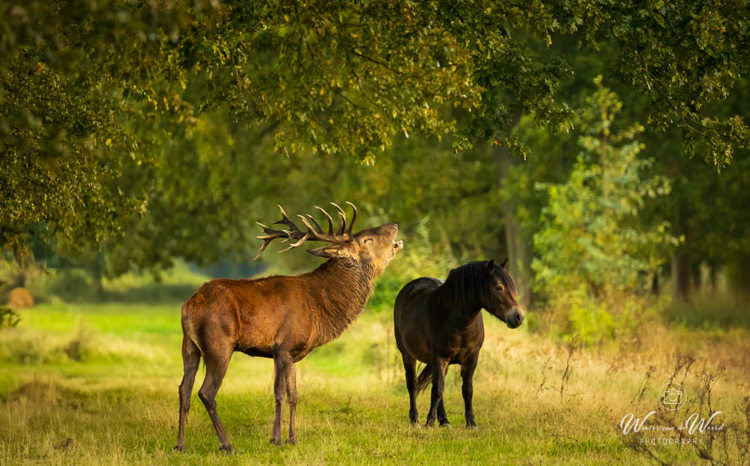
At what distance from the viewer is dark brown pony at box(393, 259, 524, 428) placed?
10445 millimetres

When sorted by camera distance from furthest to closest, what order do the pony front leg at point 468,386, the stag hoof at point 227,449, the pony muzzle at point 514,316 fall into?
the pony front leg at point 468,386, the pony muzzle at point 514,316, the stag hoof at point 227,449

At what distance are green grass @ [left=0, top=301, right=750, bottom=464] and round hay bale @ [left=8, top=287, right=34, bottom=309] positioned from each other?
14.0 m

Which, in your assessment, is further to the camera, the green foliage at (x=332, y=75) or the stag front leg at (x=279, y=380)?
the green foliage at (x=332, y=75)

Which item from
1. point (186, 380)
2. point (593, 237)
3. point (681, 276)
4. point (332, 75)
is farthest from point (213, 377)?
point (681, 276)

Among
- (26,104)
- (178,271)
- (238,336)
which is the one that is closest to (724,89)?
(238,336)

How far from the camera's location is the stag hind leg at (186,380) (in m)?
9.70

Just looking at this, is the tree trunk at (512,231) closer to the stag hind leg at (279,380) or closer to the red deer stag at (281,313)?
the red deer stag at (281,313)

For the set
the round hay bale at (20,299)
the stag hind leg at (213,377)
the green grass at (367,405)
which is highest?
the stag hind leg at (213,377)

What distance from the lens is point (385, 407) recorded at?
521 inches

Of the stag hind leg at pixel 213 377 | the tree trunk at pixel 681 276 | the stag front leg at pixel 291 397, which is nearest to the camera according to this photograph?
the stag hind leg at pixel 213 377

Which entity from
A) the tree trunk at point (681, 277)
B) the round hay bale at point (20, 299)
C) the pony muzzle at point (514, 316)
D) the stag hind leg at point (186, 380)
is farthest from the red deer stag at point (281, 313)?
the round hay bale at point (20, 299)

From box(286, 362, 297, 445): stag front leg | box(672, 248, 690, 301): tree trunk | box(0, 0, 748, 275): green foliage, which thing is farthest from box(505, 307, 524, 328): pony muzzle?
box(672, 248, 690, 301): tree trunk

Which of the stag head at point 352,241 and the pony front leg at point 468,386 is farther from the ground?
the stag head at point 352,241

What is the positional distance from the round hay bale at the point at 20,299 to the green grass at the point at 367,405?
45.9 ft
